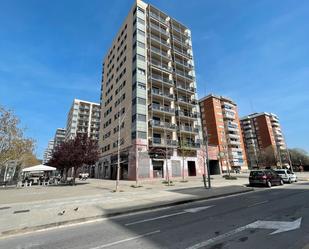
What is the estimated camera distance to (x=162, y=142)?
38.3m

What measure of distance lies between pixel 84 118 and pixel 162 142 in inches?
2669

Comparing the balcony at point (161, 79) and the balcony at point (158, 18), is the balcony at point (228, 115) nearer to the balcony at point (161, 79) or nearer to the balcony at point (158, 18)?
the balcony at point (161, 79)

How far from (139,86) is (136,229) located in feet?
112

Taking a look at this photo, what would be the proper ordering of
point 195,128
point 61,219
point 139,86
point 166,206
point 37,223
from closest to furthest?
point 37,223 → point 61,219 → point 166,206 → point 139,86 → point 195,128

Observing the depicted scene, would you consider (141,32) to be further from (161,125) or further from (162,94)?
(161,125)

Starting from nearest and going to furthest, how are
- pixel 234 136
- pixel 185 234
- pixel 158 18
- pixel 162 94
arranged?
pixel 185 234, pixel 162 94, pixel 158 18, pixel 234 136

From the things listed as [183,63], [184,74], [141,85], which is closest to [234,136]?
[184,74]

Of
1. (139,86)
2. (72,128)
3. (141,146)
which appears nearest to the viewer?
(141,146)

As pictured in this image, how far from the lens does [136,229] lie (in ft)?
22.4

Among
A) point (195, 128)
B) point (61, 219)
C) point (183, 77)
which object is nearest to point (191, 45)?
point (183, 77)

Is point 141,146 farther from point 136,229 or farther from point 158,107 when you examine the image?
point 136,229

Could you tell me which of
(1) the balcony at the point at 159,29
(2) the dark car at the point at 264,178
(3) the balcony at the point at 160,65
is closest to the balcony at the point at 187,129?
(3) the balcony at the point at 160,65

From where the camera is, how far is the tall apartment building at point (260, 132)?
106188 millimetres

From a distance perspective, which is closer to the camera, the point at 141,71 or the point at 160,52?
the point at 141,71
